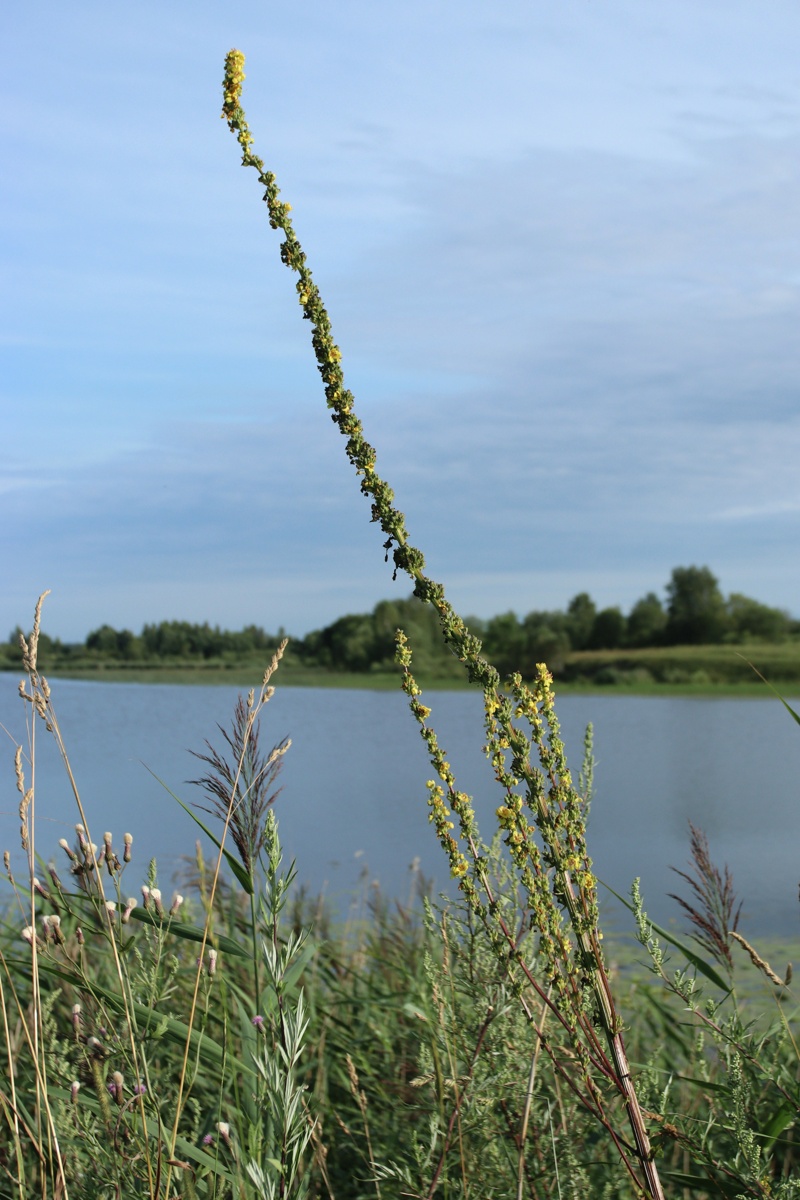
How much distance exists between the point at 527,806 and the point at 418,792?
11300 mm

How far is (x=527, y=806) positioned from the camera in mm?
1432

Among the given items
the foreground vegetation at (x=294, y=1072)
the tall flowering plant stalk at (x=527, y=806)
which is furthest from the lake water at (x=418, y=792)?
the tall flowering plant stalk at (x=527, y=806)

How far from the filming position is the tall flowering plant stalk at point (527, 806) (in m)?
1.37

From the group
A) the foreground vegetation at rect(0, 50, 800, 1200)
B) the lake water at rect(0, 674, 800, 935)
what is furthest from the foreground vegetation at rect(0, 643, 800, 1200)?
the lake water at rect(0, 674, 800, 935)

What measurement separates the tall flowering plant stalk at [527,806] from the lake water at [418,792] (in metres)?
0.99

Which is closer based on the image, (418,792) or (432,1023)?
(432,1023)

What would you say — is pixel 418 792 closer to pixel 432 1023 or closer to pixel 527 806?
pixel 432 1023

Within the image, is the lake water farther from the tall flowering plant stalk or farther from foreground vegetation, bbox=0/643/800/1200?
the tall flowering plant stalk

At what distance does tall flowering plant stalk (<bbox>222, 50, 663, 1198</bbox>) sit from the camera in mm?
1370

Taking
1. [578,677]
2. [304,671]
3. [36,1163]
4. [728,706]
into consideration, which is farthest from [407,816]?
[304,671]

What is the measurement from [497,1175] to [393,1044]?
139 centimetres

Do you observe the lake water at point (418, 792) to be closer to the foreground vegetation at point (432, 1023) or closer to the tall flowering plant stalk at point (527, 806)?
the foreground vegetation at point (432, 1023)

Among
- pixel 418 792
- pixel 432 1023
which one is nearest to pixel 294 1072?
pixel 432 1023

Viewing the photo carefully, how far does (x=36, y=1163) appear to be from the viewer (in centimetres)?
252
